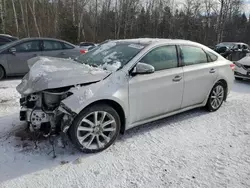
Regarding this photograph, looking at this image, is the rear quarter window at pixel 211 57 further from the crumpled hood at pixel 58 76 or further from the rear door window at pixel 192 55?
the crumpled hood at pixel 58 76

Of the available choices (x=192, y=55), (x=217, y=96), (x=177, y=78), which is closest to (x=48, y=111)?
(x=177, y=78)

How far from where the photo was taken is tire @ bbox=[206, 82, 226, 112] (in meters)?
4.88

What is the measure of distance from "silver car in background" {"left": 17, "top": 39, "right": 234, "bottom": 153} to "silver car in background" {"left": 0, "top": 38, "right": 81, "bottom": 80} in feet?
14.0

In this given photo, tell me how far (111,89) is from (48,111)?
0.87 metres

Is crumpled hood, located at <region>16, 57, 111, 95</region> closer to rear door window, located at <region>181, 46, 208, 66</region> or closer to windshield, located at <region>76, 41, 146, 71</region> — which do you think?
windshield, located at <region>76, 41, 146, 71</region>

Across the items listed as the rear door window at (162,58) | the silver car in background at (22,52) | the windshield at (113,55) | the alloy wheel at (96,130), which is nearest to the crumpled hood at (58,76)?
the windshield at (113,55)

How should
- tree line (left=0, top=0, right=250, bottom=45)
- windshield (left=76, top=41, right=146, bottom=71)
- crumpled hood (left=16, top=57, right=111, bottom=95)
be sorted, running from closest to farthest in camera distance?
crumpled hood (left=16, top=57, right=111, bottom=95), windshield (left=76, top=41, right=146, bottom=71), tree line (left=0, top=0, right=250, bottom=45)

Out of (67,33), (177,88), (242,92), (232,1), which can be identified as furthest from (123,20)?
(177,88)

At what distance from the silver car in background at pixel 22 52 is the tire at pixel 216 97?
5462mm

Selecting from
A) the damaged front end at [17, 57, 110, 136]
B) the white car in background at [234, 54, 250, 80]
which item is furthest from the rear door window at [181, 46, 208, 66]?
the white car in background at [234, 54, 250, 80]

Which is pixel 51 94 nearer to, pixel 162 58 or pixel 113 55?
pixel 113 55

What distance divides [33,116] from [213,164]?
7.97 ft

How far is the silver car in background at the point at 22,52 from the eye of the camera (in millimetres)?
7555

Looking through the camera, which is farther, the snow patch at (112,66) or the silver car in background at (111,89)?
the snow patch at (112,66)
